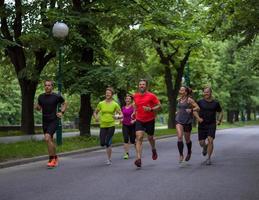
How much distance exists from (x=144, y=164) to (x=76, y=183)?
11.5ft

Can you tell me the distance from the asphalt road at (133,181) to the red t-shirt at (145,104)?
110cm

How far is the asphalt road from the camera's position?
8172 mm

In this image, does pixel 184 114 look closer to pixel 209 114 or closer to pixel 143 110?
pixel 209 114

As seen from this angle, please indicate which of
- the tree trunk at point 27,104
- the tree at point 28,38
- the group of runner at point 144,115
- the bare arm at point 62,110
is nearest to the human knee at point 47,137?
the group of runner at point 144,115

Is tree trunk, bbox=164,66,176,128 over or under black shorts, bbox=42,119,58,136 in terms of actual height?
over

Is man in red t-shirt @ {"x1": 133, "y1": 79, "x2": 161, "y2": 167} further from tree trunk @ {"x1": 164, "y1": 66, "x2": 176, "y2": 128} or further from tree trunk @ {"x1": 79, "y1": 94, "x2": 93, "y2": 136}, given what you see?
tree trunk @ {"x1": 164, "y1": 66, "x2": 176, "y2": 128}

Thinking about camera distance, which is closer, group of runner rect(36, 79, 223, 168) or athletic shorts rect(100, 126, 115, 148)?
group of runner rect(36, 79, 223, 168)

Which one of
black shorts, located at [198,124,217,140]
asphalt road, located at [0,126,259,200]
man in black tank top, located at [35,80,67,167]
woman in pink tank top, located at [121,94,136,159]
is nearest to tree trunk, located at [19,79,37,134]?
woman in pink tank top, located at [121,94,136,159]

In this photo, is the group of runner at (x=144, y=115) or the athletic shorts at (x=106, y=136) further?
the athletic shorts at (x=106, y=136)

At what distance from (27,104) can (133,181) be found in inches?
729

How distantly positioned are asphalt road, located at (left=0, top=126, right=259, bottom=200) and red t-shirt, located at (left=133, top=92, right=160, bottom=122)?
3.62 feet

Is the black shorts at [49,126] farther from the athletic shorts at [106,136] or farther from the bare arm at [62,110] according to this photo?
the athletic shorts at [106,136]

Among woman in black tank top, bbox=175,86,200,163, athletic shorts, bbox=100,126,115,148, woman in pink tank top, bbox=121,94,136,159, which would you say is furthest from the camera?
woman in pink tank top, bbox=121,94,136,159

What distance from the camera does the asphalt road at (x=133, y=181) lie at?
322 inches
